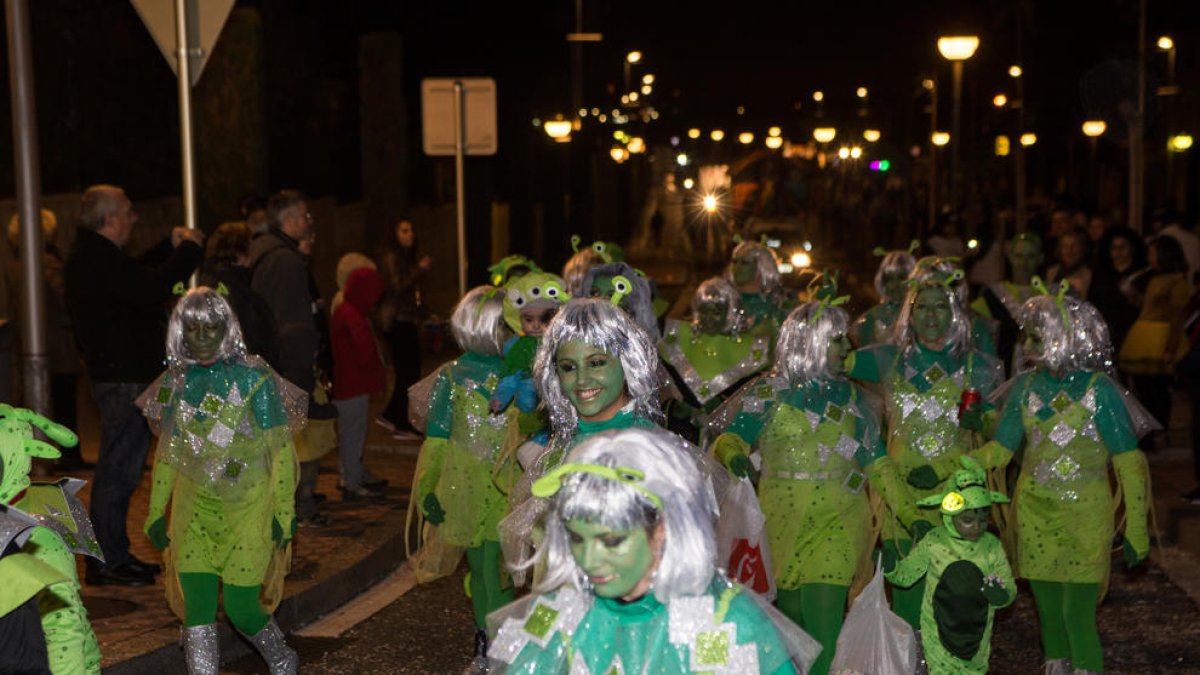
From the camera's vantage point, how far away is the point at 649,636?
139 inches

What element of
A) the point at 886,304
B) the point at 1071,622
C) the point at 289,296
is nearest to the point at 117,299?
the point at 289,296

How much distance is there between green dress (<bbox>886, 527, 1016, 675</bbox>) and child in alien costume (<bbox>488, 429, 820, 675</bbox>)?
112 inches

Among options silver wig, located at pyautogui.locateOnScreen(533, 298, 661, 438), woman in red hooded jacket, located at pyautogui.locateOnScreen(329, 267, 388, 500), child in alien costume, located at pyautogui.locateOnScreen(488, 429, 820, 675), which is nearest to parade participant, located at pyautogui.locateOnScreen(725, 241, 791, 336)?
woman in red hooded jacket, located at pyautogui.locateOnScreen(329, 267, 388, 500)

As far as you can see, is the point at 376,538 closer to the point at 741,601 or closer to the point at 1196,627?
the point at 1196,627

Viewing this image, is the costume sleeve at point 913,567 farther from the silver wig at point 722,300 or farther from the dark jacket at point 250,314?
the dark jacket at point 250,314

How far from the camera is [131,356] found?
29.4 feet

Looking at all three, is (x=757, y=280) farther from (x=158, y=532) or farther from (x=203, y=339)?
(x=158, y=532)

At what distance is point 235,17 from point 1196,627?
11926 mm

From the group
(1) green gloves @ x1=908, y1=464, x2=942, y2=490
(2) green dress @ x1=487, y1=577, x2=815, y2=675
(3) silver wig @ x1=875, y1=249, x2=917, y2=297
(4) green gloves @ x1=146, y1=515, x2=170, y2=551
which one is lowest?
(4) green gloves @ x1=146, y1=515, x2=170, y2=551

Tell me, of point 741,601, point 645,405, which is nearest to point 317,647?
point 645,405

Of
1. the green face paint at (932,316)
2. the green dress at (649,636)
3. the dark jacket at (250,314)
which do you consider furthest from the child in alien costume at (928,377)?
the green dress at (649,636)

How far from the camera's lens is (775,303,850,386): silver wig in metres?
6.88

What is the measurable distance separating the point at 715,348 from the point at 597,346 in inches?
174

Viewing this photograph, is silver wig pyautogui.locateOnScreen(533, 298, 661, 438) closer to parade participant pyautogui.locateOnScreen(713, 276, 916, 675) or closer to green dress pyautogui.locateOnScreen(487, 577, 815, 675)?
parade participant pyautogui.locateOnScreen(713, 276, 916, 675)
